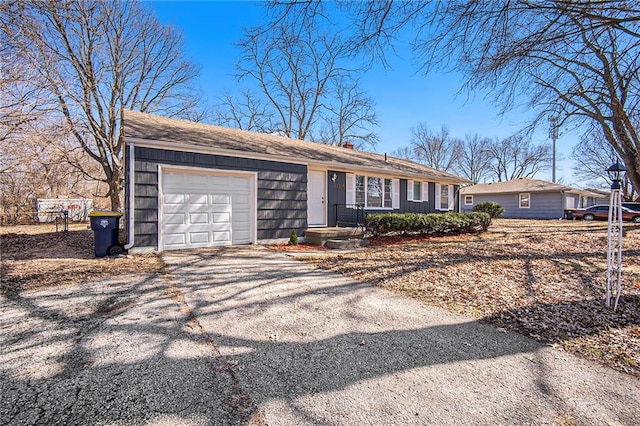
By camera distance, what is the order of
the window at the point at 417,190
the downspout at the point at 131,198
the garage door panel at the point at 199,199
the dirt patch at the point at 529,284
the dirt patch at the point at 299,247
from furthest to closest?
the window at the point at 417,190, the dirt patch at the point at 299,247, the garage door panel at the point at 199,199, the downspout at the point at 131,198, the dirt patch at the point at 529,284

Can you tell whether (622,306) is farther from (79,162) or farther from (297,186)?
(79,162)

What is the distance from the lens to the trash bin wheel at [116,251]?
698 centimetres

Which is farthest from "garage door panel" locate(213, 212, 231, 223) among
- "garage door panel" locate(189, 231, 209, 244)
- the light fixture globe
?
the light fixture globe

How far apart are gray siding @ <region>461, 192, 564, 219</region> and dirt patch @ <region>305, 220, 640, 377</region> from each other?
17.9 metres

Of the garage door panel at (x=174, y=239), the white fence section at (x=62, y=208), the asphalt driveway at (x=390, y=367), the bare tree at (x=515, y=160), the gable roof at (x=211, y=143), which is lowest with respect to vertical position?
the asphalt driveway at (x=390, y=367)

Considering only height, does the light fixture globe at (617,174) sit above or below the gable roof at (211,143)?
below

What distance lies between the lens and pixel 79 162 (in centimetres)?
1622

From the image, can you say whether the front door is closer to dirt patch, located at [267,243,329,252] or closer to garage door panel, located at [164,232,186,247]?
dirt patch, located at [267,243,329,252]

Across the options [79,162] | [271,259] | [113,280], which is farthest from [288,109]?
[113,280]

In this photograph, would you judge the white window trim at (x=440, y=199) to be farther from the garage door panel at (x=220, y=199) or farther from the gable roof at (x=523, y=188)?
the gable roof at (x=523, y=188)

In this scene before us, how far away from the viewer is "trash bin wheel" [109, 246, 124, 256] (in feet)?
22.9

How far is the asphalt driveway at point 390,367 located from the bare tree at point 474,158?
43.7 meters

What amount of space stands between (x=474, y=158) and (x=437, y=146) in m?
6.67

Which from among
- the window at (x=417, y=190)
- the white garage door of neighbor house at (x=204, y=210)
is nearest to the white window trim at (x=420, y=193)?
the window at (x=417, y=190)
